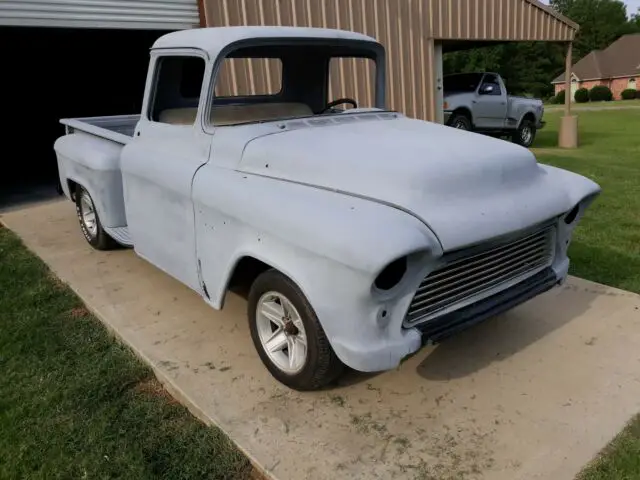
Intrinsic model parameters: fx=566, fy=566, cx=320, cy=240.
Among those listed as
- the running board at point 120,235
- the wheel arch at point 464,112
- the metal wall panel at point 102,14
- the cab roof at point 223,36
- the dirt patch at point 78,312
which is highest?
the metal wall panel at point 102,14

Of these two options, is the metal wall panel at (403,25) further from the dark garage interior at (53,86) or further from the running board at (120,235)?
the running board at (120,235)

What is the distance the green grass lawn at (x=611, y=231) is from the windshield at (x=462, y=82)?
2.26 metres

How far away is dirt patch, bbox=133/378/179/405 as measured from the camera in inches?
121

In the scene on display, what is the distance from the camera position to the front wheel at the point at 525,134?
1477cm

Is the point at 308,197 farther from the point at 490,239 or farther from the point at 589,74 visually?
the point at 589,74

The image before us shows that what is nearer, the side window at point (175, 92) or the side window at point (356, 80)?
the side window at point (175, 92)

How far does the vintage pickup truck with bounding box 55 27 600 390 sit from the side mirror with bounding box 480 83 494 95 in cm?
1031

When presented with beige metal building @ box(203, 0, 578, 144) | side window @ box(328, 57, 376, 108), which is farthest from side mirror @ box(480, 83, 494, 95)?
side window @ box(328, 57, 376, 108)

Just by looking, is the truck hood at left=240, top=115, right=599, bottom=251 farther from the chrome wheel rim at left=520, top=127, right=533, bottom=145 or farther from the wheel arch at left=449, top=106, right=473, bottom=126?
the chrome wheel rim at left=520, top=127, right=533, bottom=145

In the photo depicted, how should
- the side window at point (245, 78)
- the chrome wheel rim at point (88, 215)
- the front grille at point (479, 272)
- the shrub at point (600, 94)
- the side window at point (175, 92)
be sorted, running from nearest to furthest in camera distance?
1. the front grille at point (479, 272)
2. the side window at point (175, 92)
3. the chrome wheel rim at point (88, 215)
4. the side window at point (245, 78)
5. the shrub at point (600, 94)

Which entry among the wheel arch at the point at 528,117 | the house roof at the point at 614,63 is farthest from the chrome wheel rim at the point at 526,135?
the house roof at the point at 614,63

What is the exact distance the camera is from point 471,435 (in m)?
2.65

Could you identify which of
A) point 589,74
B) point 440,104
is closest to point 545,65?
point 589,74

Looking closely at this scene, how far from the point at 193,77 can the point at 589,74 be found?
68.1 meters
